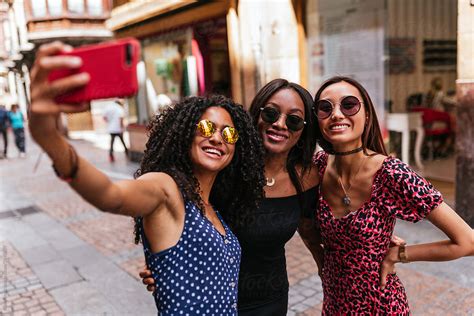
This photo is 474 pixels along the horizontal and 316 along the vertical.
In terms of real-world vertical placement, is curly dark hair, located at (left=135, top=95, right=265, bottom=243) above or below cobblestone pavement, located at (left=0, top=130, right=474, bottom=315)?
above

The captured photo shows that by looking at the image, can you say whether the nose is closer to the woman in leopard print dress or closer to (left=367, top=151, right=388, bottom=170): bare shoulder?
the woman in leopard print dress

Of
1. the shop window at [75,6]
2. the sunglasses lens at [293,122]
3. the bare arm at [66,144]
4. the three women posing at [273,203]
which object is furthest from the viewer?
the shop window at [75,6]

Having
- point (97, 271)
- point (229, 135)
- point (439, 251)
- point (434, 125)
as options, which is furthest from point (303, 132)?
point (434, 125)

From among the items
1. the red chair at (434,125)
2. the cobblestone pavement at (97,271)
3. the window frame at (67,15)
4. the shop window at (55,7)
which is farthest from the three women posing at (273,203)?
the shop window at (55,7)

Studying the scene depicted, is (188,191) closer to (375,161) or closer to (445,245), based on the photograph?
(375,161)

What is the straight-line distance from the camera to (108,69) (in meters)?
1.08

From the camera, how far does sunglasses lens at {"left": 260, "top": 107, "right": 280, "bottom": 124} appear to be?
2340 mm

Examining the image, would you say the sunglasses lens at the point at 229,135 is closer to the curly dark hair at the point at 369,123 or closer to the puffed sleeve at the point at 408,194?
the curly dark hair at the point at 369,123

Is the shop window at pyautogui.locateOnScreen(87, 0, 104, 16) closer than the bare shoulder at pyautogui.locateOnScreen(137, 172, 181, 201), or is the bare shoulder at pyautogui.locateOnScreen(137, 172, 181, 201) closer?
the bare shoulder at pyautogui.locateOnScreen(137, 172, 181, 201)

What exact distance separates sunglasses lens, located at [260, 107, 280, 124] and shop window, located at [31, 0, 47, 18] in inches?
836

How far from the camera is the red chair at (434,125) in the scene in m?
8.46

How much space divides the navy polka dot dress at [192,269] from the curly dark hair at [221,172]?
13 cm

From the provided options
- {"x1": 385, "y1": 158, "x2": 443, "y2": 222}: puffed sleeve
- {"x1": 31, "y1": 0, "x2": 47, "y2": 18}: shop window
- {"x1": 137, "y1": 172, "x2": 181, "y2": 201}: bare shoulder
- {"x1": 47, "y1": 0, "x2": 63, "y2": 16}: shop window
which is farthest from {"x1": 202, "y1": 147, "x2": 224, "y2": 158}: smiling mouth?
{"x1": 47, "y1": 0, "x2": 63, "y2": 16}: shop window

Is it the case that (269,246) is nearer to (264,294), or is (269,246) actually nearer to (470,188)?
(264,294)
